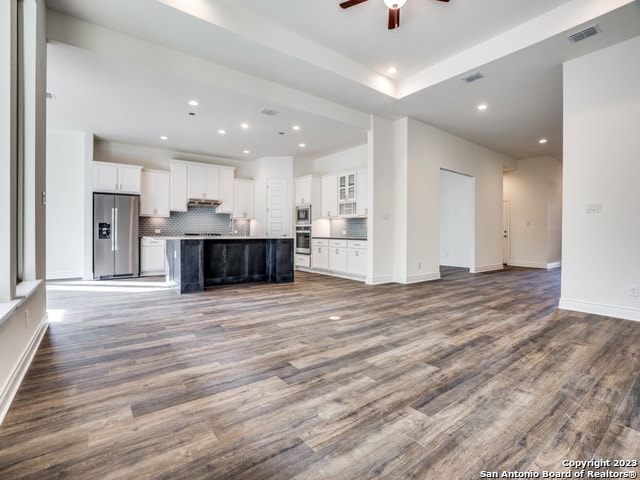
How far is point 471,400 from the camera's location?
186 cm

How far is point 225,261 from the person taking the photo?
223 inches

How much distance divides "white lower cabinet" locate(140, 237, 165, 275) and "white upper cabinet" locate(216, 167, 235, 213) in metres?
1.75

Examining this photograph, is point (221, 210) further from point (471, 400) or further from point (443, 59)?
point (471, 400)

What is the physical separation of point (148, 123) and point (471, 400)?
6553mm

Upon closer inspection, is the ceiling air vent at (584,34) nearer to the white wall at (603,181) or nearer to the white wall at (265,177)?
the white wall at (603,181)

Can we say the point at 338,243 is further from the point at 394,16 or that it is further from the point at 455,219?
A: the point at 394,16

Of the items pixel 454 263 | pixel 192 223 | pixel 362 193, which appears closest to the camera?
pixel 362 193

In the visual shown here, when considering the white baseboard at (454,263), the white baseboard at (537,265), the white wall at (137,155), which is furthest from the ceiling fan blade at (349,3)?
the white baseboard at (537,265)

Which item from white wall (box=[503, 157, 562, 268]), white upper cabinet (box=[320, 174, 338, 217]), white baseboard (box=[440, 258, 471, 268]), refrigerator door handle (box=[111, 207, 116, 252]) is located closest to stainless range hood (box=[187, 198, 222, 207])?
refrigerator door handle (box=[111, 207, 116, 252])

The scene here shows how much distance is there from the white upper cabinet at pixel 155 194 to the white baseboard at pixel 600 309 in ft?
25.8

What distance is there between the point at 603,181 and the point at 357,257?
404 centimetres

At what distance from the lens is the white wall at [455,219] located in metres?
8.98

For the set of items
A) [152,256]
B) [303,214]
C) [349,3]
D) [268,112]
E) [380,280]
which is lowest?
[380,280]

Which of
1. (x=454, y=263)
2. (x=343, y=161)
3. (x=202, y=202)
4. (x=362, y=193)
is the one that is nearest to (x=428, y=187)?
(x=362, y=193)
